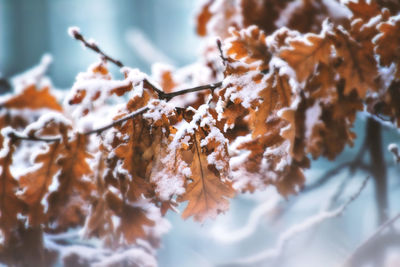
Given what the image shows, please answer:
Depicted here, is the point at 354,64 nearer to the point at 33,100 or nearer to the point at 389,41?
the point at 389,41

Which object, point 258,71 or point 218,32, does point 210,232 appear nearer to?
point 218,32

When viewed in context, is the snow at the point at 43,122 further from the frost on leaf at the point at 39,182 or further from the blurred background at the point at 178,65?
the blurred background at the point at 178,65

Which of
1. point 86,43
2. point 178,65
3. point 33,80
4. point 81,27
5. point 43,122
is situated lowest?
point 43,122

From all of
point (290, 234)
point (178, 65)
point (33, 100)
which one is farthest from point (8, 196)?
point (178, 65)

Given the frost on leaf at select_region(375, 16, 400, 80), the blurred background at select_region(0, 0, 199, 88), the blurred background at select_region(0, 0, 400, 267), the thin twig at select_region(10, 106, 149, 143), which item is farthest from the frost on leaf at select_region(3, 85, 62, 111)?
the blurred background at select_region(0, 0, 199, 88)

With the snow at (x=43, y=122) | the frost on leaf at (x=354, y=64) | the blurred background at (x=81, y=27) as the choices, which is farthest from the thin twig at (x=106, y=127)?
the blurred background at (x=81, y=27)

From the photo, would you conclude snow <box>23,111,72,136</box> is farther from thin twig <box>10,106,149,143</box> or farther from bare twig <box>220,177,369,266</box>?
bare twig <box>220,177,369,266</box>

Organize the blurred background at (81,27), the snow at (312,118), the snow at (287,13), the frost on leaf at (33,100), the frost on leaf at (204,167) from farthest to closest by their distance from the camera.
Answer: the blurred background at (81,27), the frost on leaf at (33,100), the snow at (287,13), the snow at (312,118), the frost on leaf at (204,167)

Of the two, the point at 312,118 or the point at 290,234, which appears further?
the point at 290,234
